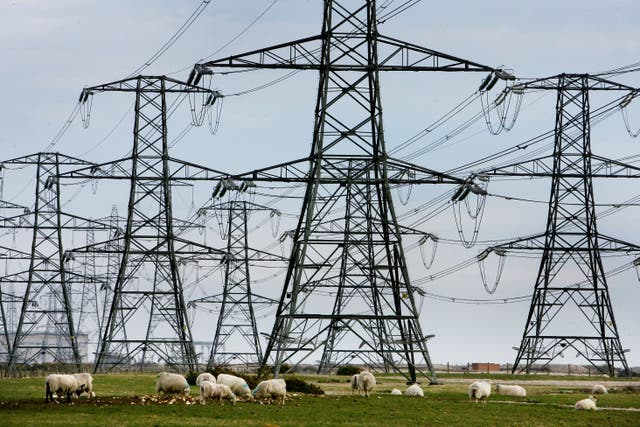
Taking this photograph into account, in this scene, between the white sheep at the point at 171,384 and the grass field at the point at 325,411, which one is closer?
the grass field at the point at 325,411

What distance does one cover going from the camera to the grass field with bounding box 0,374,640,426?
36.1 metres

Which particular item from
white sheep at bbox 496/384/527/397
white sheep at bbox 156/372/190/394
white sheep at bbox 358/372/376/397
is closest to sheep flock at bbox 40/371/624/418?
white sheep at bbox 156/372/190/394

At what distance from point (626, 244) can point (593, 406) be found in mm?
43391

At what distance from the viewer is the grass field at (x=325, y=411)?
3606 centimetres

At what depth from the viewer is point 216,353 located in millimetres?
108250

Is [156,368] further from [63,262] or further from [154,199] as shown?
[154,199]

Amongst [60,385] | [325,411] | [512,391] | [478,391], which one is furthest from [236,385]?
[512,391]

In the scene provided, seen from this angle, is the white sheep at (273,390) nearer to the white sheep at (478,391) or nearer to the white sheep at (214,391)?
the white sheep at (214,391)

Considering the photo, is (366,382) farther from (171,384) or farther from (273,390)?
(171,384)

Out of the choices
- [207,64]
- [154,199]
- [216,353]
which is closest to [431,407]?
[207,64]

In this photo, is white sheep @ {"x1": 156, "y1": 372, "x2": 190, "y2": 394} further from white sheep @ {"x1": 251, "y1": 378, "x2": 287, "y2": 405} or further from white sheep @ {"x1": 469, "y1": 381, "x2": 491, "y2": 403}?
white sheep @ {"x1": 469, "y1": 381, "x2": 491, "y2": 403}

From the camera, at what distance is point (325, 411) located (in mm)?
41188

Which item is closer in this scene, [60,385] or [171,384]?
[60,385]

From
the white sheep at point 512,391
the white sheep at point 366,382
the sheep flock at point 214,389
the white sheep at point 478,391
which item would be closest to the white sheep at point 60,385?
the sheep flock at point 214,389
